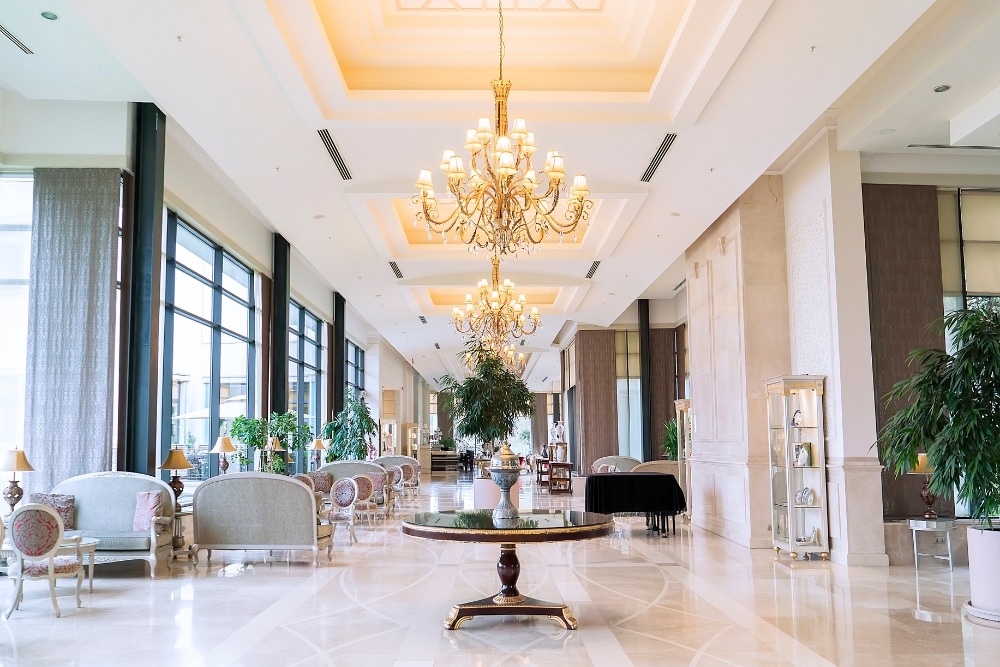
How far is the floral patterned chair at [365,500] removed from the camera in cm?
1191

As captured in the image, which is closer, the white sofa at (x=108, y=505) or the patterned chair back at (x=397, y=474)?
the white sofa at (x=108, y=505)

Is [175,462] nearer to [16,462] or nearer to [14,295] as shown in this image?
[16,462]

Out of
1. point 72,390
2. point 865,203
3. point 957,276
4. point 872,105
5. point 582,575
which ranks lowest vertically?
point 582,575

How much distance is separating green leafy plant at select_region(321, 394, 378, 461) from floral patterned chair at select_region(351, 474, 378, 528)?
3.51 meters

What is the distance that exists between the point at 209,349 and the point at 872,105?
9303mm

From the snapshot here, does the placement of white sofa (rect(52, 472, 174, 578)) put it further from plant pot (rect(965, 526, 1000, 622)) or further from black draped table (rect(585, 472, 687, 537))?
plant pot (rect(965, 526, 1000, 622))

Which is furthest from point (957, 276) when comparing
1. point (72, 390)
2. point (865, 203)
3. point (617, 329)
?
point (617, 329)

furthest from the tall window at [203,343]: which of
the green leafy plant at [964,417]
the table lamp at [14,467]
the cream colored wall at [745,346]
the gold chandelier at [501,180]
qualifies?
the green leafy plant at [964,417]

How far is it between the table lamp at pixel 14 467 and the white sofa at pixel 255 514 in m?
1.72

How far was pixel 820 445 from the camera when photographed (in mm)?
9289

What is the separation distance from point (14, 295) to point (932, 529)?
9.83 meters

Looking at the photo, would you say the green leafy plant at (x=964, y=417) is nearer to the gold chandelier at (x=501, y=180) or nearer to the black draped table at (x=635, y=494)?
the gold chandelier at (x=501, y=180)

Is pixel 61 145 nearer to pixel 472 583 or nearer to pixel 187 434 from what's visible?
pixel 187 434

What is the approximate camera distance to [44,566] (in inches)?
261
